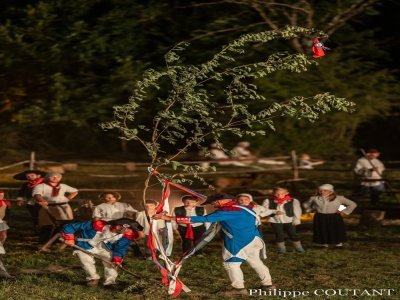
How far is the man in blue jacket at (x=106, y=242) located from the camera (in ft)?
41.0

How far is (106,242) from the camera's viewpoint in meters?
12.6

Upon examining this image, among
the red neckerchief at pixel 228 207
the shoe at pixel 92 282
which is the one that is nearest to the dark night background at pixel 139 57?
the shoe at pixel 92 282

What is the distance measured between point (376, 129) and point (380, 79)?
35.5 feet

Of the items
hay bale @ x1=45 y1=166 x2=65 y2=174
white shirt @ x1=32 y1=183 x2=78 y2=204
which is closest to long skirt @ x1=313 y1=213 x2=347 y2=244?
white shirt @ x1=32 y1=183 x2=78 y2=204

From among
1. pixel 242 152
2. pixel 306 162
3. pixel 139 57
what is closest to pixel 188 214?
pixel 139 57

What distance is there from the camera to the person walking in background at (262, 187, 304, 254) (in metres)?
15.5

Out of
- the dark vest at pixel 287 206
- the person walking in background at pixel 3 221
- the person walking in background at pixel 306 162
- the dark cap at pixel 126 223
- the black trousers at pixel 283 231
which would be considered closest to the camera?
the dark cap at pixel 126 223

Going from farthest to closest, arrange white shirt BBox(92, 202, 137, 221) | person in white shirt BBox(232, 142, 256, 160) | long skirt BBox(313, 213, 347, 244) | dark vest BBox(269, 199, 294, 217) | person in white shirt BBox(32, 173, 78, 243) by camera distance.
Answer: person in white shirt BBox(232, 142, 256, 160)
person in white shirt BBox(32, 173, 78, 243)
long skirt BBox(313, 213, 347, 244)
dark vest BBox(269, 199, 294, 217)
white shirt BBox(92, 202, 137, 221)

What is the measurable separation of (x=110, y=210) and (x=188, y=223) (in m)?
3.00

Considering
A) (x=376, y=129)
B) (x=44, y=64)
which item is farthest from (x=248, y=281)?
(x=376, y=129)

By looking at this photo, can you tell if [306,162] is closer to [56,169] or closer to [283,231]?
[283,231]

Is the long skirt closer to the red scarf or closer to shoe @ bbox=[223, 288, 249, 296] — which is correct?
the red scarf

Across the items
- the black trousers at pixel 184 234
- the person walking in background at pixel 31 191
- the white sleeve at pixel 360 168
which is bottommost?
the white sleeve at pixel 360 168

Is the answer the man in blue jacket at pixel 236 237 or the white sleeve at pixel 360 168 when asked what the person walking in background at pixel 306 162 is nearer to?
the white sleeve at pixel 360 168
